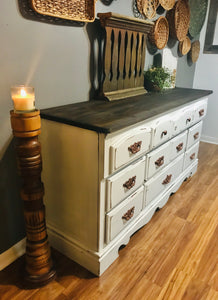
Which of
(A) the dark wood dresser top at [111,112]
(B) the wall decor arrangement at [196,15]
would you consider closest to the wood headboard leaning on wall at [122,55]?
(A) the dark wood dresser top at [111,112]

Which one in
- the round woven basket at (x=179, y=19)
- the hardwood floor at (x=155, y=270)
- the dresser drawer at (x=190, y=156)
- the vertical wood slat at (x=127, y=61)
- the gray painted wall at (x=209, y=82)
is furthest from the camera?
the gray painted wall at (x=209, y=82)

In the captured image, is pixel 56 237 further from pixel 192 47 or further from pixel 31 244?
pixel 192 47

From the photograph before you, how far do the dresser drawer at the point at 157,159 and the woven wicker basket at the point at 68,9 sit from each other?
92 cm

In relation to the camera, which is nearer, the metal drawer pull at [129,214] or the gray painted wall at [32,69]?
the gray painted wall at [32,69]

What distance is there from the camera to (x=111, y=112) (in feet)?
4.87

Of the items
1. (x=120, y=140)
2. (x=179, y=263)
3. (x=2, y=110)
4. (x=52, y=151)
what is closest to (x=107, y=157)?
(x=120, y=140)

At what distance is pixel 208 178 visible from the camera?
2.69m

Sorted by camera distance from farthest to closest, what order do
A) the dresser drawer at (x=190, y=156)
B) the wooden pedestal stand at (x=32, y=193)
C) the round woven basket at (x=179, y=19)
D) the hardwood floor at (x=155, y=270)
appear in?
the round woven basket at (x=179, y=19) < the dresser drawer at (x=190, y=156) < the hardwood floor at (x=155, y=270) < the wooden pedestal stand at (x=32, y=193)

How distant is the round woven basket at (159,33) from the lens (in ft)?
7.40

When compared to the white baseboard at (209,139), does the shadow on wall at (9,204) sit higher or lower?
higher

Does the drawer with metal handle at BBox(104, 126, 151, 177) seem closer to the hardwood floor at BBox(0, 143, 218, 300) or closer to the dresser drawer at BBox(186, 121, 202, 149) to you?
the hardwood floor at BBox(0, 143, 218, 300)

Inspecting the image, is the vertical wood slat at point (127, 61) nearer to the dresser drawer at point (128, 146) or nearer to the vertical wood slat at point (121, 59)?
the vertical wood slat at point (121, 59)

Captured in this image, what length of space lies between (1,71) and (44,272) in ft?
3.54

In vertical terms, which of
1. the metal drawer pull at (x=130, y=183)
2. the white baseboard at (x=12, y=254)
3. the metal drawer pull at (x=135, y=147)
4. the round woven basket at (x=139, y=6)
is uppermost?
the round woven basket at (x=139, y=6)
